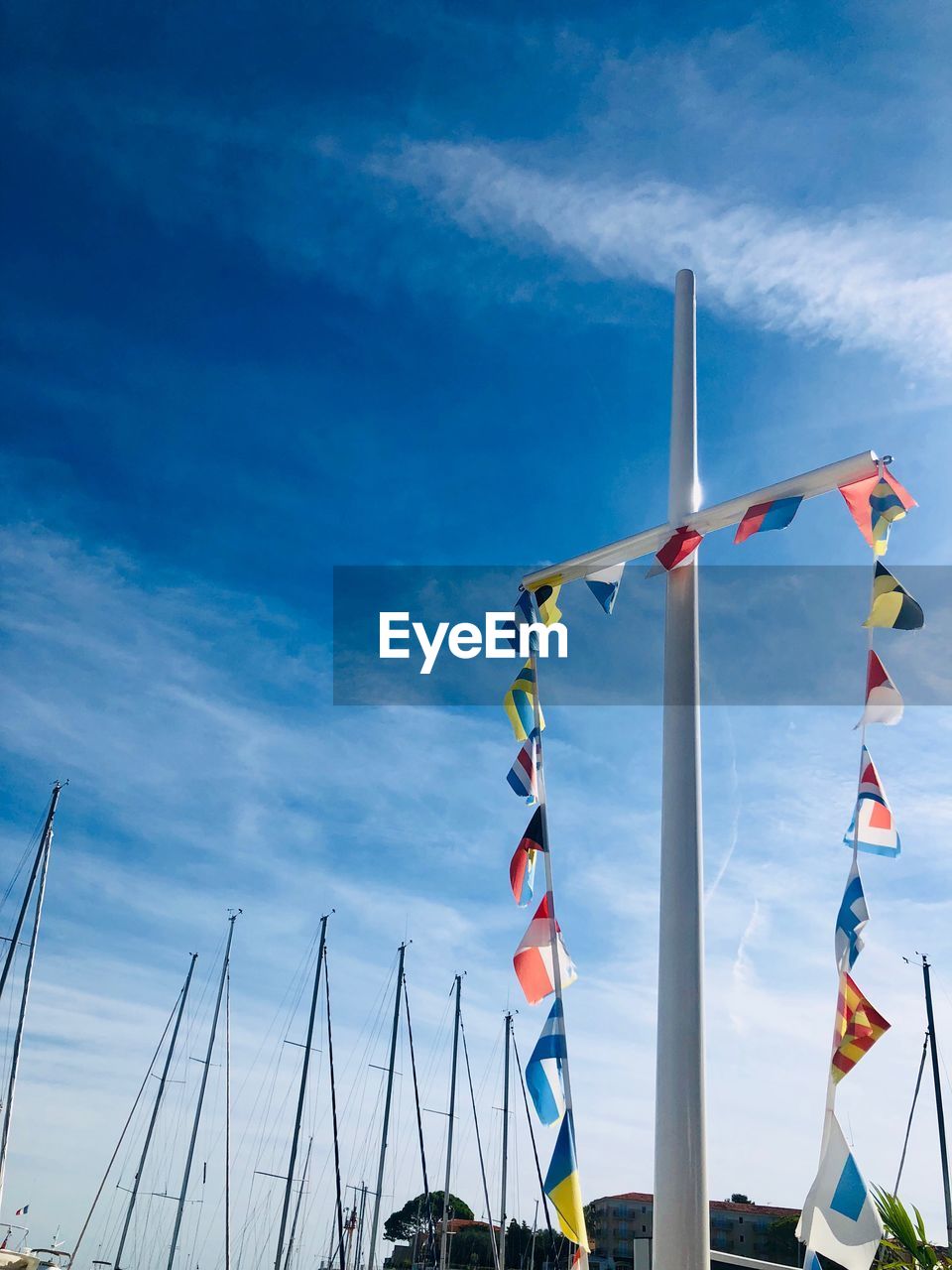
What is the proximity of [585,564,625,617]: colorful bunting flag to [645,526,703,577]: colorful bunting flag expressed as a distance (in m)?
0.73

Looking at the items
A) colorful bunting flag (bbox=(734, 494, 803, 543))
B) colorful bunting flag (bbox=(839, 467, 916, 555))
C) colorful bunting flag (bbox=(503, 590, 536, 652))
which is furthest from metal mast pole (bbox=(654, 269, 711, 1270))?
colorful bunting flag (bbox=(503, 590, 536, 652))

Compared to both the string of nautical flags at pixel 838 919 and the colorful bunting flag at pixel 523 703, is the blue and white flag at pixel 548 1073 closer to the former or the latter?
the string of nautical flags at pixel 838 919

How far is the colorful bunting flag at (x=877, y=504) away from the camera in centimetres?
527

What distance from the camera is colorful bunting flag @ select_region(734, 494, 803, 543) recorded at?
Result: 5418 millimetres

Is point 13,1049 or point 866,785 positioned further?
point 13,1049

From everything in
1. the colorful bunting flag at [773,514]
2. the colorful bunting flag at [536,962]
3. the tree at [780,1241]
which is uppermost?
the colorful bunting flag at [773,514]

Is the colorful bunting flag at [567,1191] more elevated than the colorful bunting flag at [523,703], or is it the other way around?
the colorful bunting flag at [523,703]

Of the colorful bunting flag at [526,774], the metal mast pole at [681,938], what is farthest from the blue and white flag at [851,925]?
the colorful bunting flag at [526,774]

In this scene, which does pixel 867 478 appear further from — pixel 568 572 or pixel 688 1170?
pixel 688 1170

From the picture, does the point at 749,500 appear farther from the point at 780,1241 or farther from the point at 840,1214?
the point at 780,1241

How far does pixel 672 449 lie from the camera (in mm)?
5879

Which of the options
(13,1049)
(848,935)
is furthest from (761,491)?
(13,1049)

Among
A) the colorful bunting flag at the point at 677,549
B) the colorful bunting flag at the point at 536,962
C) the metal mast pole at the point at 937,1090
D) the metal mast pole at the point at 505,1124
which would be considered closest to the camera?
the colorful bunting flag at the point at 536,962

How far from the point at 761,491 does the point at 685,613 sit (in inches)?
31.7
